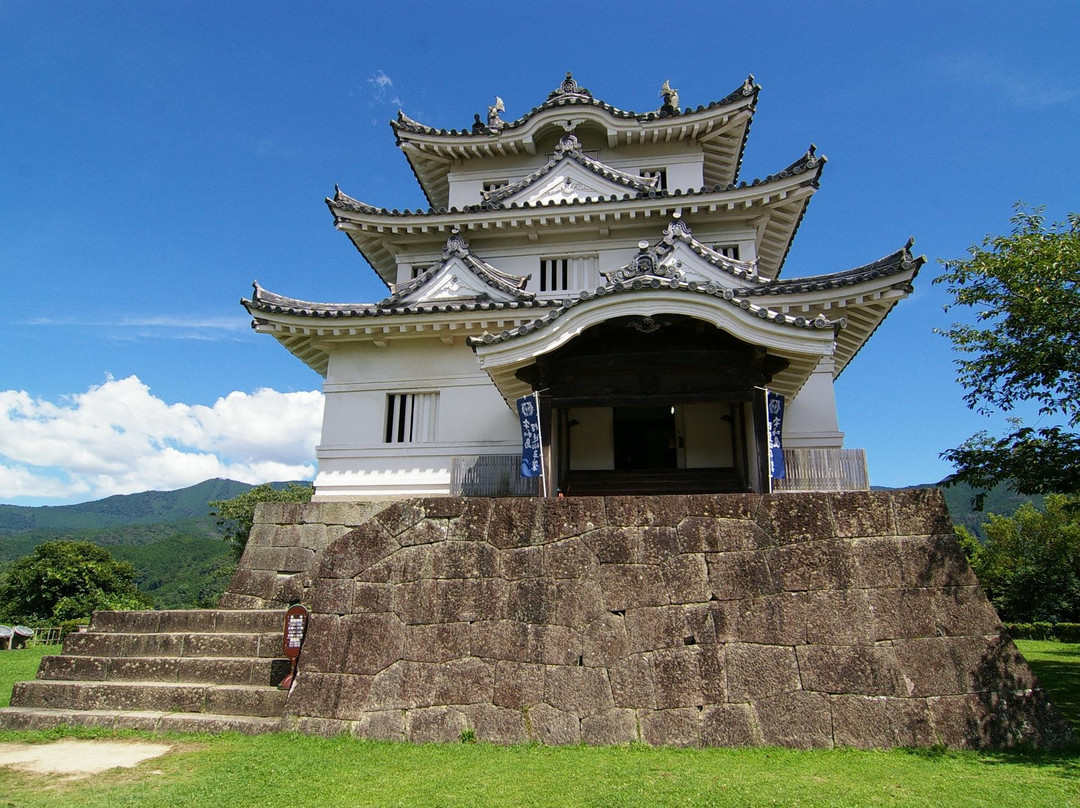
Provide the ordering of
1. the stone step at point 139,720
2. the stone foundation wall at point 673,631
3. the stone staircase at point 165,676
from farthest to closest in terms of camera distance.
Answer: the stone staircase at point 165,676, the stone step at point 139,720, the stone foundation wall at point 673,631

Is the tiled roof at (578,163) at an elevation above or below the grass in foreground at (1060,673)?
above

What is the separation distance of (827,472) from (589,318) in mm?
4347

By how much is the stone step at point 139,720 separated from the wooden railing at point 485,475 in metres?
5.01

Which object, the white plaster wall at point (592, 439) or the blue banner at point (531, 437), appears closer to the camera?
the blue banner at point (531, 437)

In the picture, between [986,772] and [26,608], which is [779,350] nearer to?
[986,772]

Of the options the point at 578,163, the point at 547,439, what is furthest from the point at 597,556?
the point at 578,163

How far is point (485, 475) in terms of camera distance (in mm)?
11570

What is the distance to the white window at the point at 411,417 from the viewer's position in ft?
44.7

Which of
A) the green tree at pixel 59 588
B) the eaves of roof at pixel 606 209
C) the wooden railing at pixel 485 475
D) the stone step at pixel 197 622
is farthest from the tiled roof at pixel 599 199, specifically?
the green tree at pixel 59 588

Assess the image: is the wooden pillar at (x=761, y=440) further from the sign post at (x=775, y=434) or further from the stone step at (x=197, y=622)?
the stone step at (x=197, y=622)

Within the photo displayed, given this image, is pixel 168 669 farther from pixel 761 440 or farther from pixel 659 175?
pixel 659 175

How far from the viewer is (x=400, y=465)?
44.0 ft

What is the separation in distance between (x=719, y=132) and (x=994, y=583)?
25.2 m

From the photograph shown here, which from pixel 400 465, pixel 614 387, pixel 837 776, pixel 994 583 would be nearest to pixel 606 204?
pixel 614 387
